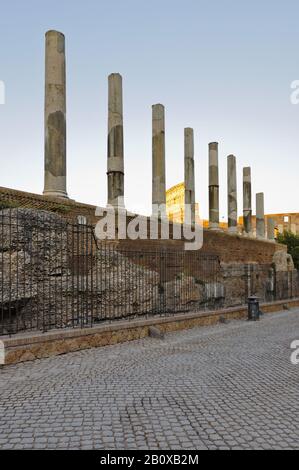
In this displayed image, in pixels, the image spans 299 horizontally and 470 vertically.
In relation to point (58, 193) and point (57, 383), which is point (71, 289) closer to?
point (58, 193)

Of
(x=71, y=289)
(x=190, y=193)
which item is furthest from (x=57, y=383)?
(x=190, y=193)

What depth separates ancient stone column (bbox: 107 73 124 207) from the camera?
1385 cm

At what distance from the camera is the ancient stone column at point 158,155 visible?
54.1 ft

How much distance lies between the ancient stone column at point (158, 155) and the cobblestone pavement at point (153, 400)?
9.60 meters

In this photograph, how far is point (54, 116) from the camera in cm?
1101

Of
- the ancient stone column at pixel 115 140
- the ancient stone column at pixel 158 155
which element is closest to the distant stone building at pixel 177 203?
the ancient stone column at pixel 158 155

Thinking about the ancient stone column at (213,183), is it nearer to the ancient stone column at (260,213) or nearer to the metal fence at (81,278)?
the metal fence at (81,278)

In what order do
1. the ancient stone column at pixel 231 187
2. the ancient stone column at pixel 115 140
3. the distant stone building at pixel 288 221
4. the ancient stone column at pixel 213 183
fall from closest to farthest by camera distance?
1. the ancient stone column at pixel 115 140
2. the ancient stone column at pixel 213 183
3. the ancient stone column at pixel 231 187
4. the distant stone building at pixel 288 221

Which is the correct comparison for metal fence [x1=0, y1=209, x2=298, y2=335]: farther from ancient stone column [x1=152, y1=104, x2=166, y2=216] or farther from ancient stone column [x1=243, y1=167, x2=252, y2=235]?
ancient stone column [x1=243, y1=167, x2=252, y2=235]

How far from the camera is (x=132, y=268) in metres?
11.0

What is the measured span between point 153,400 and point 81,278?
5097mm

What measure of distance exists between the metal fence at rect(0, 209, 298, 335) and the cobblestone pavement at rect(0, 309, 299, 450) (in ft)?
4.39

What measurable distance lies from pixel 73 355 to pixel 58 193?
15.7ft

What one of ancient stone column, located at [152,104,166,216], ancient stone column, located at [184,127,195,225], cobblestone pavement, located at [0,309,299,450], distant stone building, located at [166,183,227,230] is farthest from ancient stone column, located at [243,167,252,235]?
cobblestone pavement, located at [0,309,299,450]
